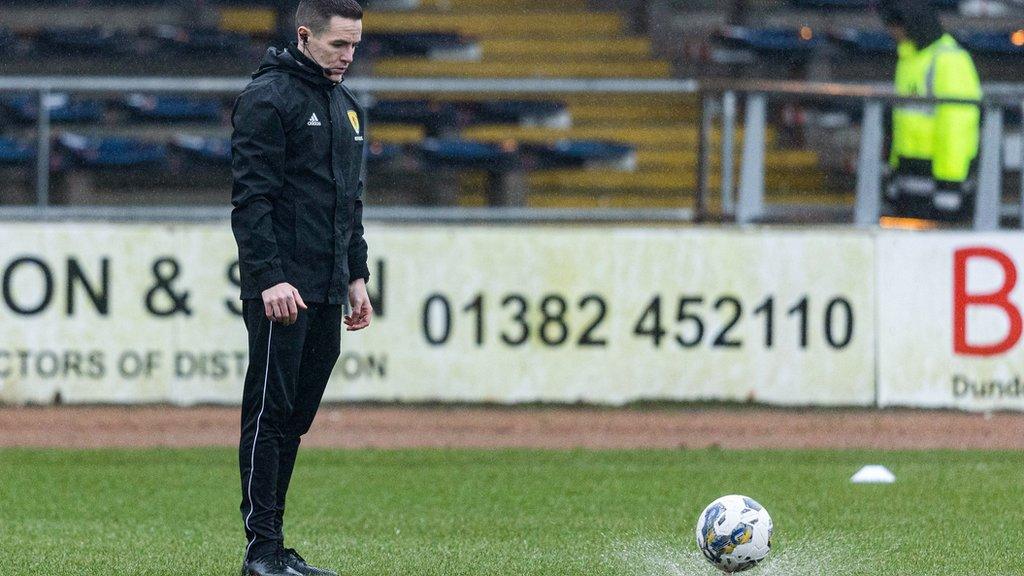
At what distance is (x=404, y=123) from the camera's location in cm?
1405

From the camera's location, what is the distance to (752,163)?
13.2 meters

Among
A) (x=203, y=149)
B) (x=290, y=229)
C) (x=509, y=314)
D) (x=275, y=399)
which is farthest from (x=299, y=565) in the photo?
(x=203, y=149)

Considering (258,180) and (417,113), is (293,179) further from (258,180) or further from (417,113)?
(417,113)

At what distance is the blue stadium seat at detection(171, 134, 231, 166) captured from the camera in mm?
14695

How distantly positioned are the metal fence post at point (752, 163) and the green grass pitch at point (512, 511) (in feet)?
9.09

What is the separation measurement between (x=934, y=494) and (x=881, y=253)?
4.03 m

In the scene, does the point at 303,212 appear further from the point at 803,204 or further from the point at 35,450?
the point at 803,204

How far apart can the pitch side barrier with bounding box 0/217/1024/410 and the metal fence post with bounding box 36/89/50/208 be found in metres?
0.26

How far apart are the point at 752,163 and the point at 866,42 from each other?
7668mm

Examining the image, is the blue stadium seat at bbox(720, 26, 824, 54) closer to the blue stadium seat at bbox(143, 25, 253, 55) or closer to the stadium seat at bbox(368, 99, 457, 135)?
the blue stadium seat at bbox(143, 25, 253, 55)

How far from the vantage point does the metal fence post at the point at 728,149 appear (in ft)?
43.1

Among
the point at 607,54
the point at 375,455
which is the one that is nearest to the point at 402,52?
the point at 607,54

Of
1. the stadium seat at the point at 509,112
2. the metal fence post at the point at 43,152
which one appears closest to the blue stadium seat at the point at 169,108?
the metal fence post at the point at 43,152

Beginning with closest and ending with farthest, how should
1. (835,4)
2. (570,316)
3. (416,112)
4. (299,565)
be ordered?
1. (299,565)
2. (570,316)
3. (416,112)
4. (835,4)
